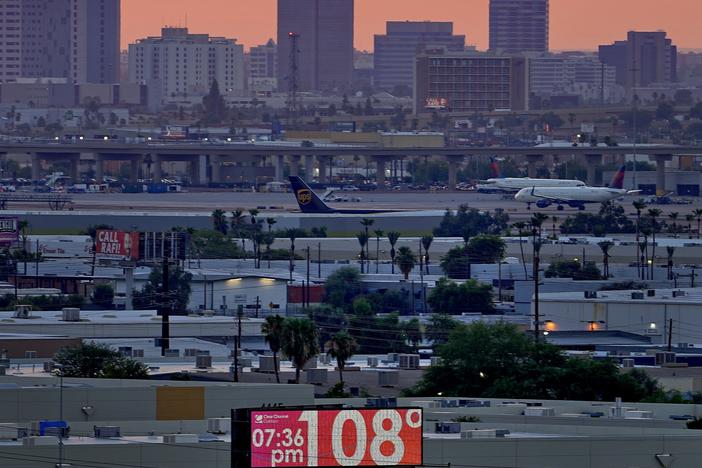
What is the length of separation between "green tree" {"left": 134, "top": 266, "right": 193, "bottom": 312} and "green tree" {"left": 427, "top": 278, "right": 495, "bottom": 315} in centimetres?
906

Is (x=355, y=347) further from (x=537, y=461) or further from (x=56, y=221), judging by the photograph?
(x=56, y=221)

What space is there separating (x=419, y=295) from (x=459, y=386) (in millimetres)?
37076

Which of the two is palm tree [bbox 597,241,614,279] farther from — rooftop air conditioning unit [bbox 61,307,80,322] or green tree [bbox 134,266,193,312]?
rooftop air conditioning unit [bbox 61,307,80,322]

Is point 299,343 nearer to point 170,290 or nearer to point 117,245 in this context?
point 117,245

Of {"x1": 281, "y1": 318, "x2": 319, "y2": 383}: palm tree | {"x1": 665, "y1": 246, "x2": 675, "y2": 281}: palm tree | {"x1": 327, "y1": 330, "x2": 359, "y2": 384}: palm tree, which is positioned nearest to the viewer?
{"x1": 281, "y1": 318, "x2": 319, "y2": 383}: palm tree

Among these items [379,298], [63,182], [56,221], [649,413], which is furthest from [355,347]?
[63,182]

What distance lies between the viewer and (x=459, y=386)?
162 feet

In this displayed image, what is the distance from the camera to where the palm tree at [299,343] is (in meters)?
52.0

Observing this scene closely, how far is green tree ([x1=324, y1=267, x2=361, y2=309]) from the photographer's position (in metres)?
84.6

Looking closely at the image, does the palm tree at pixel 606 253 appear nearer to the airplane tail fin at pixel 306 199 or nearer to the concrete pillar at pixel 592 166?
the airplane tail fin at pixel 306 199

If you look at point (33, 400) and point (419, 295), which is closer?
point (33, 400)

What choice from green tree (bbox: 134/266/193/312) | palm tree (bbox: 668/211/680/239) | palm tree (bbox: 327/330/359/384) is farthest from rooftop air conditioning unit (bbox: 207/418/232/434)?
palm tree (bbox: 668/211/680/239)

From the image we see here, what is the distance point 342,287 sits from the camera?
8700 cm

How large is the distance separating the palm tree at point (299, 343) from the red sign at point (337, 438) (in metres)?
20.9
